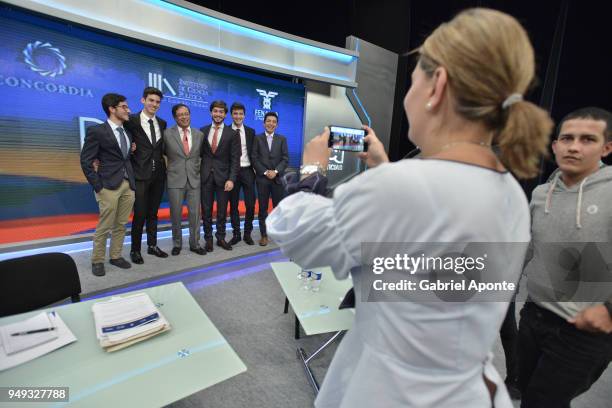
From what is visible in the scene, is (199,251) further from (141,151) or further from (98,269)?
(141,151)

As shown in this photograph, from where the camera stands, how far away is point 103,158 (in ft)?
9.15

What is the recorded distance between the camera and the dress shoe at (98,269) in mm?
2857

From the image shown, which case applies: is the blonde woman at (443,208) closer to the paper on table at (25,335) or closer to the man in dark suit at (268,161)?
the paper on table at (25,335)

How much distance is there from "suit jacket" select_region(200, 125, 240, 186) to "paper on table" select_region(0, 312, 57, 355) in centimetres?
244

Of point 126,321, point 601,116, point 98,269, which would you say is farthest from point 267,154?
point 601,116

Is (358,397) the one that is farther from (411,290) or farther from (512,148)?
(512,148)

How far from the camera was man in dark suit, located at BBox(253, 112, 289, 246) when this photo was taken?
404cm

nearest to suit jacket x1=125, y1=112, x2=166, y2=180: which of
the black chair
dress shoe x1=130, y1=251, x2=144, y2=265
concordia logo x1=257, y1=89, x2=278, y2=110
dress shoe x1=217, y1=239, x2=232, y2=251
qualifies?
dress shoe x1=130, y1=251, x2=144, y2=265

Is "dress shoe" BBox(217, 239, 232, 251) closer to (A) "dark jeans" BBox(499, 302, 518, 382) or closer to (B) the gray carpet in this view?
(B) the gray carpet

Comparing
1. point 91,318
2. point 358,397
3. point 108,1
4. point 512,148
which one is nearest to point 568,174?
point 512,148

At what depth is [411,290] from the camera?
0.59 meters

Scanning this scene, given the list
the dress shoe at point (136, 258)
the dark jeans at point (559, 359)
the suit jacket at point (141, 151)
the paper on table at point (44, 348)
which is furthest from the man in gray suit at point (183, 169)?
the dark jeans at point (559, 359)

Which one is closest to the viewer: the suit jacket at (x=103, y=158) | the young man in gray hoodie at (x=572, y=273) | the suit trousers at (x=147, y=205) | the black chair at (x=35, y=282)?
the young man in gray hoodie at (x=572, y=273)

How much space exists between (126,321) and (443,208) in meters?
1.50
